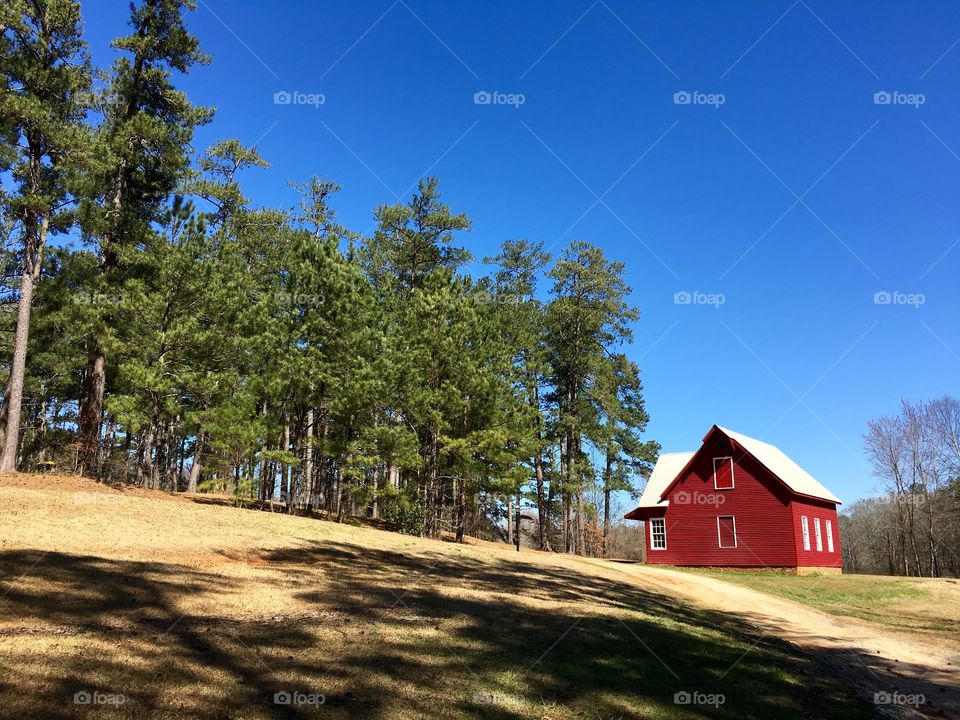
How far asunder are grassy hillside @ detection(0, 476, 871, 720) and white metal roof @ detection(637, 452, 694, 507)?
2083 centimetres

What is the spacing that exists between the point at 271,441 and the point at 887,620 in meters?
22.3

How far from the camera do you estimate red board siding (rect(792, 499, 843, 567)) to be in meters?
31.2

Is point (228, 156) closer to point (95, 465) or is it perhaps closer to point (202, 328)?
point (202, 328)

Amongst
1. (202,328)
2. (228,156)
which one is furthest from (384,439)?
(228,156)

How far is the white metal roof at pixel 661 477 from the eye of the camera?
35938 millimetres

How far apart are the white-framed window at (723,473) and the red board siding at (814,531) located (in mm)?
3279

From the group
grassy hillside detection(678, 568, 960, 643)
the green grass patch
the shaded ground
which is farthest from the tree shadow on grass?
the green grass patch

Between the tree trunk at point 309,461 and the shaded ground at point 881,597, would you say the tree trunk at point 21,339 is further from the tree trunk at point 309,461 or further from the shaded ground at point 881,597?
the shaded ground at point 881,597
